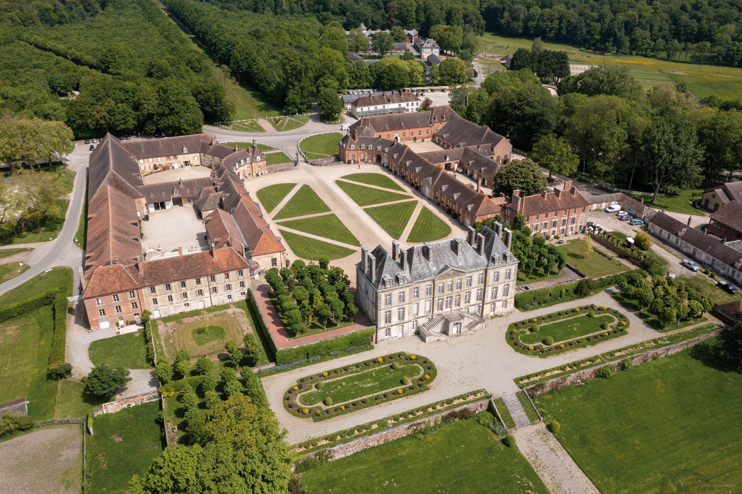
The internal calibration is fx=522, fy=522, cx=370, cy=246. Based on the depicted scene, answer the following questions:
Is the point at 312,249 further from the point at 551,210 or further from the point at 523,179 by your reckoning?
the point at 551,210

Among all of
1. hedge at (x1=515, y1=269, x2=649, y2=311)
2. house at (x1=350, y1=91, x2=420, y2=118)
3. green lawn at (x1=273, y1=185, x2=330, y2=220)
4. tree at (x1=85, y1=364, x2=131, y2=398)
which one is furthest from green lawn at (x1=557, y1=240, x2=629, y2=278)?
house at (x1=350, y1=91, x2=420, y2=118)

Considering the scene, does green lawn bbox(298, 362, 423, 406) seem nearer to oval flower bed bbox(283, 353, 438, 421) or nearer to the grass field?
oval flower bed bbox(283, 353, 438, 421)

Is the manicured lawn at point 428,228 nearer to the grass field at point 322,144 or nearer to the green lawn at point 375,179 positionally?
the green lawn at point 375,179

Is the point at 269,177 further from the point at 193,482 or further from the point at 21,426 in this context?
the point at 193,482

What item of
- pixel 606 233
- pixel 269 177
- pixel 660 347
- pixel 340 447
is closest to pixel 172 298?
pixel 340 447

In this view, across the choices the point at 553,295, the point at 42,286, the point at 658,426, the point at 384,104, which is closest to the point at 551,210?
the point at 553,295

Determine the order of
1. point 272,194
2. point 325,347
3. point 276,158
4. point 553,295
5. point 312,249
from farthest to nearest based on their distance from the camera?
point 276,158 < point 272,194 < point 312,249 < point 553,295 < point 325,347
